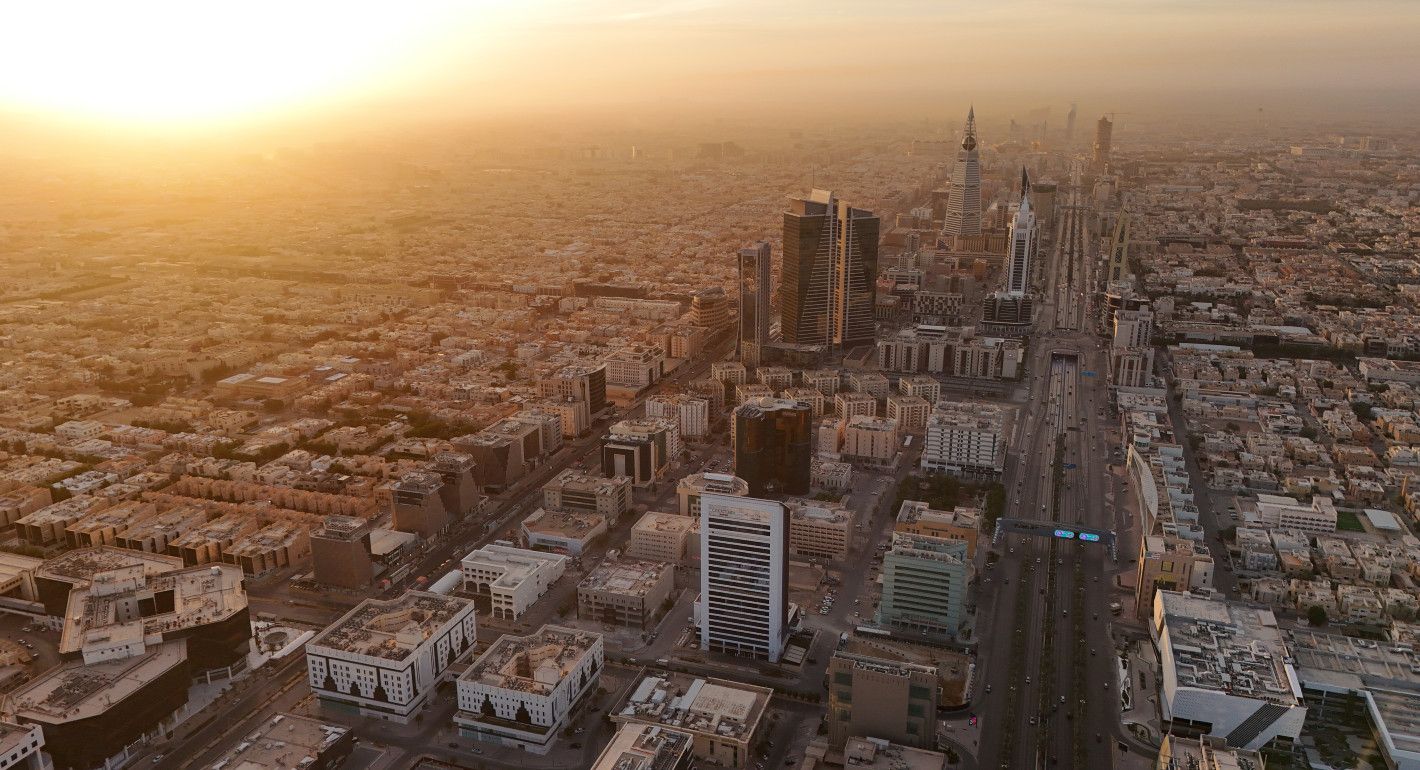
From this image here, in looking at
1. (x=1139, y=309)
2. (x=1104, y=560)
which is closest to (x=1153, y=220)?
(x=1139, y=309)

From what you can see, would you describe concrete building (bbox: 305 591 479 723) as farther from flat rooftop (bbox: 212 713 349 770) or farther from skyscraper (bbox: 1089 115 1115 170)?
skyscraper (bbox: 1089 115 1115 170)

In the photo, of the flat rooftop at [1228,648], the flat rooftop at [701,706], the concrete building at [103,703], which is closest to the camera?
the concrete building at [103,703]

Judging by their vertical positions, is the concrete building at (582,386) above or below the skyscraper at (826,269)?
below

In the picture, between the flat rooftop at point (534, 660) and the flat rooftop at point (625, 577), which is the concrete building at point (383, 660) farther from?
the flat rooftop at point (625, 577)

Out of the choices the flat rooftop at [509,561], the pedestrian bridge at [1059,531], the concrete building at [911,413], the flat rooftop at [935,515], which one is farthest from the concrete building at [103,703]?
the concrete building at [911,413]

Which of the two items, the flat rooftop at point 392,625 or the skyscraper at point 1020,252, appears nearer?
the flat rooftop at point 392,625

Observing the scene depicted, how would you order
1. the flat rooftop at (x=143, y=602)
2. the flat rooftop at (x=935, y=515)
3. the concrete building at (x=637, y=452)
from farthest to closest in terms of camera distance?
the concrete building at (x=637, y=452)
the flat rooftop at (x=935, y=515)
the flat rooftop at (x=143, y=602)

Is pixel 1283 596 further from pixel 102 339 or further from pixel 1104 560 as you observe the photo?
pixel 102 339
